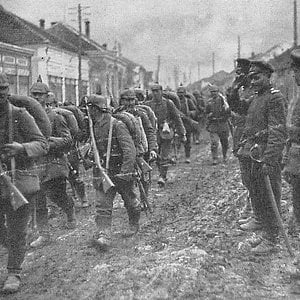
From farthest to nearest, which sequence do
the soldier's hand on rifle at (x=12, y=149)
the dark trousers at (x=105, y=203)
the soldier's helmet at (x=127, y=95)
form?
the soldier's helmet at (x=127, y=95), the dark trousers at (x=105, y=203), the soldier's hand on rifle at (x=12, y=149)

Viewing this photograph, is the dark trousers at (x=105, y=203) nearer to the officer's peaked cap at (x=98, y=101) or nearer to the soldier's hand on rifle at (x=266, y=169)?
the officer's peaked cap at (x=98, y=101)

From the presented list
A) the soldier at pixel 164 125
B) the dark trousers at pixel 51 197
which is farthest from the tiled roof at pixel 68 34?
the dark trousers at pixel 51 197

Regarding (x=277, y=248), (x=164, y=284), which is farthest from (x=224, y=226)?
(x=164, y=284)

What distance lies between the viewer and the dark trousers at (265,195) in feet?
20.3

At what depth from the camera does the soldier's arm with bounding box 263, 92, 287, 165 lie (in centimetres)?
582

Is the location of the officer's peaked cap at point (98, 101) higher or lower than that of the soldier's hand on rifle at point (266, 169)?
higher

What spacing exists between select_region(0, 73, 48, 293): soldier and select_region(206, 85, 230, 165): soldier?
354 inches

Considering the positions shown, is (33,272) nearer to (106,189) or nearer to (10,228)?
(10,228)

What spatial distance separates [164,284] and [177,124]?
6.49 metres

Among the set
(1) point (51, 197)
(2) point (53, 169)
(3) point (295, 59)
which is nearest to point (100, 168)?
(2) point (53, 169)

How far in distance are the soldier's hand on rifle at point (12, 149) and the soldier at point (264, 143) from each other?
2.55m

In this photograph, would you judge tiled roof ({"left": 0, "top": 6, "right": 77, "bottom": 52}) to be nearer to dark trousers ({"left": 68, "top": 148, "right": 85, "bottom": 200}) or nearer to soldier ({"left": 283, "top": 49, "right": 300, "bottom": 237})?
dark trousers ({"left": 68, "top": 148, "right": 85, "bottom": 200})

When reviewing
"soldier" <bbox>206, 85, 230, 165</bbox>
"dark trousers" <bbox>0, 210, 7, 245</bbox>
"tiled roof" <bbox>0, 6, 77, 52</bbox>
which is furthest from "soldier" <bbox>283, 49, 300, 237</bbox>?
"tiled roof" <bbox>0, 6, 77, 52</bbox>

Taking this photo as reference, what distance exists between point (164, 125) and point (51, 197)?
429 centimetres
